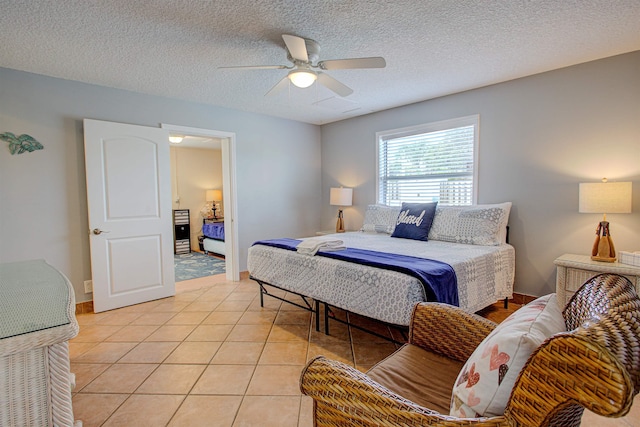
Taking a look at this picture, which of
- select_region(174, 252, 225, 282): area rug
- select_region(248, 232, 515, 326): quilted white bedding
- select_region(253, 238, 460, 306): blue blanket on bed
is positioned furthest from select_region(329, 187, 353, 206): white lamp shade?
select_region(253, 238, 460, 306): blue blanket on bed

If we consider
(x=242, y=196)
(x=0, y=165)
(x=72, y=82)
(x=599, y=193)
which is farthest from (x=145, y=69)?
(x=599, y=193)

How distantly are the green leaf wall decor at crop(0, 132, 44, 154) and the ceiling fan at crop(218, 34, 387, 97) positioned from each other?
2.25m

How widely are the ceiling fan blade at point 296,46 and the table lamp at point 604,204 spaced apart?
2547mm

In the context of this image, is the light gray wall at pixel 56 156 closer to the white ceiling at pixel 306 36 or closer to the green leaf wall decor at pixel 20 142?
the green leaf wall decor at pixel 20 142

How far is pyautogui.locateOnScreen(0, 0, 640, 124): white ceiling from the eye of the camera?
198 cm

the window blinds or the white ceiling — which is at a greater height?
the white ceiling

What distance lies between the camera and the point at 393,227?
3.89 meters

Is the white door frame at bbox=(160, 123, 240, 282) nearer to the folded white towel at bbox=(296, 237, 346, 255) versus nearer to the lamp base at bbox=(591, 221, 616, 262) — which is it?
the folded white towel at bbox=(296, 237, 346, 255)

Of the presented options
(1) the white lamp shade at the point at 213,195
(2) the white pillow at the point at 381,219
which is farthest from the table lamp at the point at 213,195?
(2) the white pillow at the point at 381,219

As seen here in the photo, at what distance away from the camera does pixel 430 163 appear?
13.4 ft

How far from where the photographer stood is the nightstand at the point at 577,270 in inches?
94.3

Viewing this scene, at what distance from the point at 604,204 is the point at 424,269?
1.74 m

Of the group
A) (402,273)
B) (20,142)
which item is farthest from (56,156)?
(402,273)

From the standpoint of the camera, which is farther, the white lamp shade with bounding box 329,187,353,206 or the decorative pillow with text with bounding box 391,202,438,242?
the white lamp shade with bounding box 329,187,353,206
